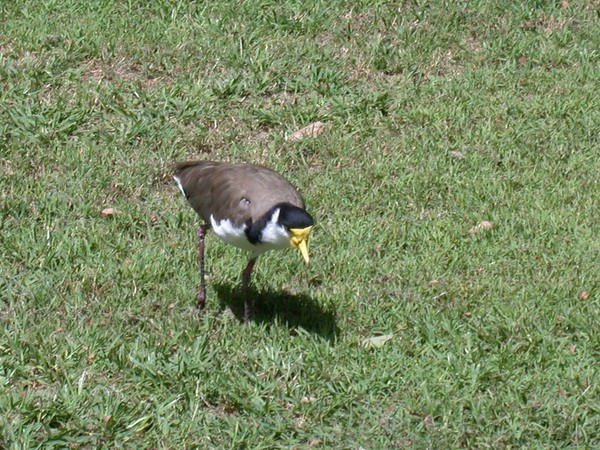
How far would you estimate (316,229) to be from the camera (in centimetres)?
805

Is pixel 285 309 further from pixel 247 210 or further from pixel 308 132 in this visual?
pixel 308 132

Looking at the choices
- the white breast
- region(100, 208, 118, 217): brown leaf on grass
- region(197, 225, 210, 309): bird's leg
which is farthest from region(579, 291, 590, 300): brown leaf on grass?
region(100, 208, 118, 217): brown leaf on grass

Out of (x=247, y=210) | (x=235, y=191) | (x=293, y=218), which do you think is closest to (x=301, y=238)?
(x=293, y=218)

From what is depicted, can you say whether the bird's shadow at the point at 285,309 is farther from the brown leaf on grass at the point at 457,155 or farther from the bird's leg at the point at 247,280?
the brown leaf on grass at the point at 457,155

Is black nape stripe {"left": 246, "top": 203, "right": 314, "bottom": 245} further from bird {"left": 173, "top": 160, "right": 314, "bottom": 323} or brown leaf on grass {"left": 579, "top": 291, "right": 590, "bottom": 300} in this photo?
brown leaf on grass {"left": 579, "top": 291, "right": 590, "bottom": 300}

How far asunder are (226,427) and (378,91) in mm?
4362

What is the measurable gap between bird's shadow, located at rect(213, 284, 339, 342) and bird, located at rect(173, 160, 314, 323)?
99mm

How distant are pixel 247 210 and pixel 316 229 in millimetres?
1359

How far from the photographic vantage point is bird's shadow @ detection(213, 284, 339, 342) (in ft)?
22.9

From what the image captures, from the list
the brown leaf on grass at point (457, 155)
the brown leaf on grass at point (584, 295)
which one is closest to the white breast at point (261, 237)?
the brown leaf on grass at point (584, 295)

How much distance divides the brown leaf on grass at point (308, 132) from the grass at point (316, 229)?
0.31ft

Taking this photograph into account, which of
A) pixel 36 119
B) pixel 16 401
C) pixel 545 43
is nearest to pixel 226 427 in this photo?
pixel 16 401

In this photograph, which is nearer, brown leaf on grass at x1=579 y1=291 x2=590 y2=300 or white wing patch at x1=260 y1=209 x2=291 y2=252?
white wing patch at x1=260 y1=209 x2=291 y2=252

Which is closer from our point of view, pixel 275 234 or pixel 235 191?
pixel 275 234
